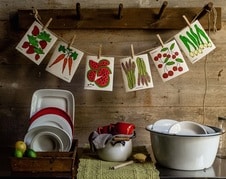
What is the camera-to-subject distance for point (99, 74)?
163cm

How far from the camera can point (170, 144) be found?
1.44 meters

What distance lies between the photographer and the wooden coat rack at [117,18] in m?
1.80

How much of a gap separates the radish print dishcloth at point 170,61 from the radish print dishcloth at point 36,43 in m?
0.47

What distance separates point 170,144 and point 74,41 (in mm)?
729

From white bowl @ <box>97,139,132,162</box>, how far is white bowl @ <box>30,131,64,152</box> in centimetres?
18

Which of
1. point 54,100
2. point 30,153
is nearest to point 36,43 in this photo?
point 54,100

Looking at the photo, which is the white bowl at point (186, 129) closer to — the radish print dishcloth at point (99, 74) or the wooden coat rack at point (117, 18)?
the radish print dishcloth at point (99, 74)

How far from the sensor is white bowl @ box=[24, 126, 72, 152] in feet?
5.15

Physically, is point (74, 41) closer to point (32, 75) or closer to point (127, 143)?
point (32, 75)

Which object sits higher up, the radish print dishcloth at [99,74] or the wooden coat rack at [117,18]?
the wooden coat rack at [117,18]

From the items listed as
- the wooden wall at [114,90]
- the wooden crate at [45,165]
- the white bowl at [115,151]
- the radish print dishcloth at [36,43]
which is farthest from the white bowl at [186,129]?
the radish print dishcloth at [36,43]

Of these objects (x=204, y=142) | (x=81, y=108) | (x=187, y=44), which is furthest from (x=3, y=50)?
(x=204, y=142)

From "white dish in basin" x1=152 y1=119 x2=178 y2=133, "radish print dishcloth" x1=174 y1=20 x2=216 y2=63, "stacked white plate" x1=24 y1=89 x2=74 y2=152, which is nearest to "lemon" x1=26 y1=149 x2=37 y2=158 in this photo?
"stacked white plate" x1=24 y1=89 x2=74 y2=152

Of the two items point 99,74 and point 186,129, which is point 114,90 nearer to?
point 99,74
